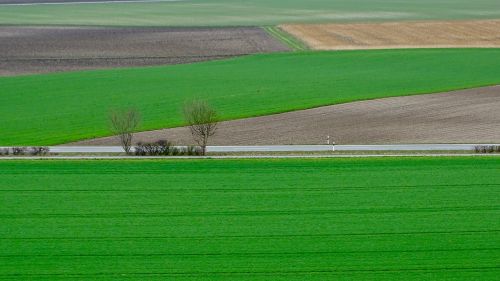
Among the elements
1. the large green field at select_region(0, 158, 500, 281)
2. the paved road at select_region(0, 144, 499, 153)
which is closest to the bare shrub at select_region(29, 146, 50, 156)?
the paved road at select_region(0, 144, 499, 153)

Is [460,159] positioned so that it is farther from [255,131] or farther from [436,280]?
[436,280]

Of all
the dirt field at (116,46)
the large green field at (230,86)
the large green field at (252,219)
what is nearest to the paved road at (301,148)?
the large green field at (230,86)

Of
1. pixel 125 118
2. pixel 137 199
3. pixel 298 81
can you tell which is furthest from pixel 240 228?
pixel 298 81

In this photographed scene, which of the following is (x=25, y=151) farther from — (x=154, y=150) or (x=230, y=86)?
(x=230, y=86)

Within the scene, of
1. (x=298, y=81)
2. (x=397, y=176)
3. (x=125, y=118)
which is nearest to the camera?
(x=397, y=176)

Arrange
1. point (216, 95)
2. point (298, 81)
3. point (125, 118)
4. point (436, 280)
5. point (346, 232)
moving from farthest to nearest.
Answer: point (298, 81) → point (216, 95) → point (125, 118) → point (346, 232) → point (436, 280)
